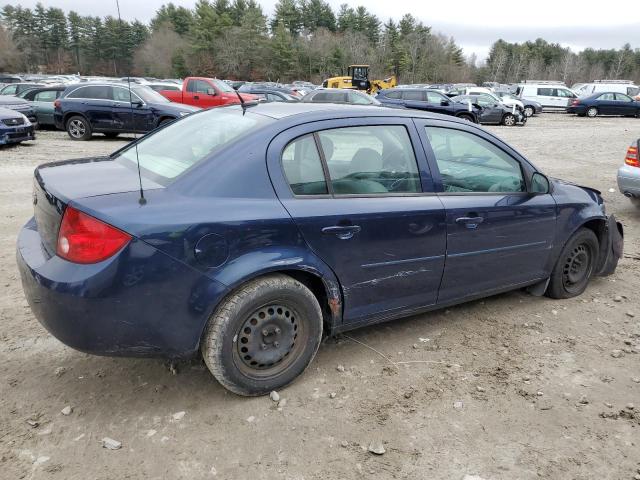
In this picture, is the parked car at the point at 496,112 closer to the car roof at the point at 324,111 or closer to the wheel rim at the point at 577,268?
the wheel rim at the point at 577,268

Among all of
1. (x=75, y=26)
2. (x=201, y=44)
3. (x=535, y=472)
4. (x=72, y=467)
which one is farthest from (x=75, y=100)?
(x=75, y=26)

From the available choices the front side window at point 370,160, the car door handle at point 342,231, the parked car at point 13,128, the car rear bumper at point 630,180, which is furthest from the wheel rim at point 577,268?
the parked car at point 13,128

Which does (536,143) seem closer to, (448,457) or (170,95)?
(170,95)

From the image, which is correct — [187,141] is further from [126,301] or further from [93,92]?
[93,92]

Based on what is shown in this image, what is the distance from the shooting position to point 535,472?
2406 mm

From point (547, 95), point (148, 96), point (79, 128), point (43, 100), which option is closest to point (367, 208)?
point (148, 96)

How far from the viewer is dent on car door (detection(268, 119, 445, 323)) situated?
9.39 ft

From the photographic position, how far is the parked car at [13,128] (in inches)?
458

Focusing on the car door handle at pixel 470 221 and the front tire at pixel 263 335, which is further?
the car door handle at pixel 470 221

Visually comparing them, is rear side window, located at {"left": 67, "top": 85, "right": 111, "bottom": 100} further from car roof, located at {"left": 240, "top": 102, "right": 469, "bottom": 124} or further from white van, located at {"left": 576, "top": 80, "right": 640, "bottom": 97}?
white van, located at {"left": 576, "top": 80, "right": 640, "bottom": 97}

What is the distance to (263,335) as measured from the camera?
282 centimetres

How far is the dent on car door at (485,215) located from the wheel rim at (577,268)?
424 mm

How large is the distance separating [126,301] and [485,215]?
2399 millimetres

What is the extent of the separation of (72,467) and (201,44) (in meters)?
84.9
